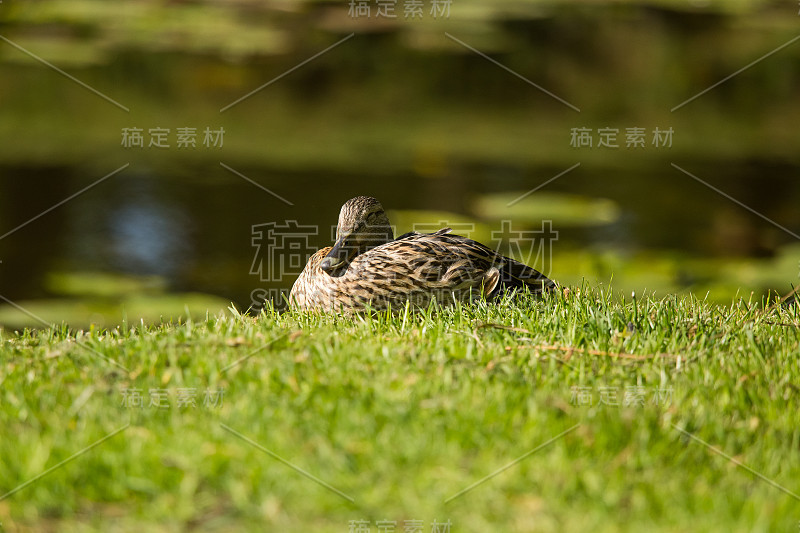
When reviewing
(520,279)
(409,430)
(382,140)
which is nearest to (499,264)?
(520,279)

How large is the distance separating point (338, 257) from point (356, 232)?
0.30m

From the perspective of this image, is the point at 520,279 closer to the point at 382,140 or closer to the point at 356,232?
the point at 356,232

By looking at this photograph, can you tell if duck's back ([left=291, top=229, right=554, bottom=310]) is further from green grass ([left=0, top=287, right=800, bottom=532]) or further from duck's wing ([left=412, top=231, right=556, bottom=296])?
green grass ([left=0, top=287, right=800, bottom=532])

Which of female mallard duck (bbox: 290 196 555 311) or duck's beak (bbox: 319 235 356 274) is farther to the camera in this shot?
duck's beak (bbox: 319 235 356 274)

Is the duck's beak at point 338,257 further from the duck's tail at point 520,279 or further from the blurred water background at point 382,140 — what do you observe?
the blurred water background at point 382,140

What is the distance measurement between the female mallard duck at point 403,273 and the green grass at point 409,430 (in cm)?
87

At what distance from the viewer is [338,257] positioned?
17.2ft

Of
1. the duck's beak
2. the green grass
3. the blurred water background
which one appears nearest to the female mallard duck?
the duck's beak

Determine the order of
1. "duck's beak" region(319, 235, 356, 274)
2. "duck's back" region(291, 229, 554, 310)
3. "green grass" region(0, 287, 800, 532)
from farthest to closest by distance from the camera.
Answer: "duck's beak" region(319, 235, 356, 274)
"duck's back" region(291, 229, 554, 310)
"green grass" region(0, 287, 800, 532)

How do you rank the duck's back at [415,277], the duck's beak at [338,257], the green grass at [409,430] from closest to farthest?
the green grass at [409,430] < the duck's back at [415,277] < the duck's beak at [338,257]

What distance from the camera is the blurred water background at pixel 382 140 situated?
880cm

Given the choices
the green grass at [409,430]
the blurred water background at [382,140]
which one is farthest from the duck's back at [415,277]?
the blurred water background at [382,140]

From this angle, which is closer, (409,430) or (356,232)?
(409,430)

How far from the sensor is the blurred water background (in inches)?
347
